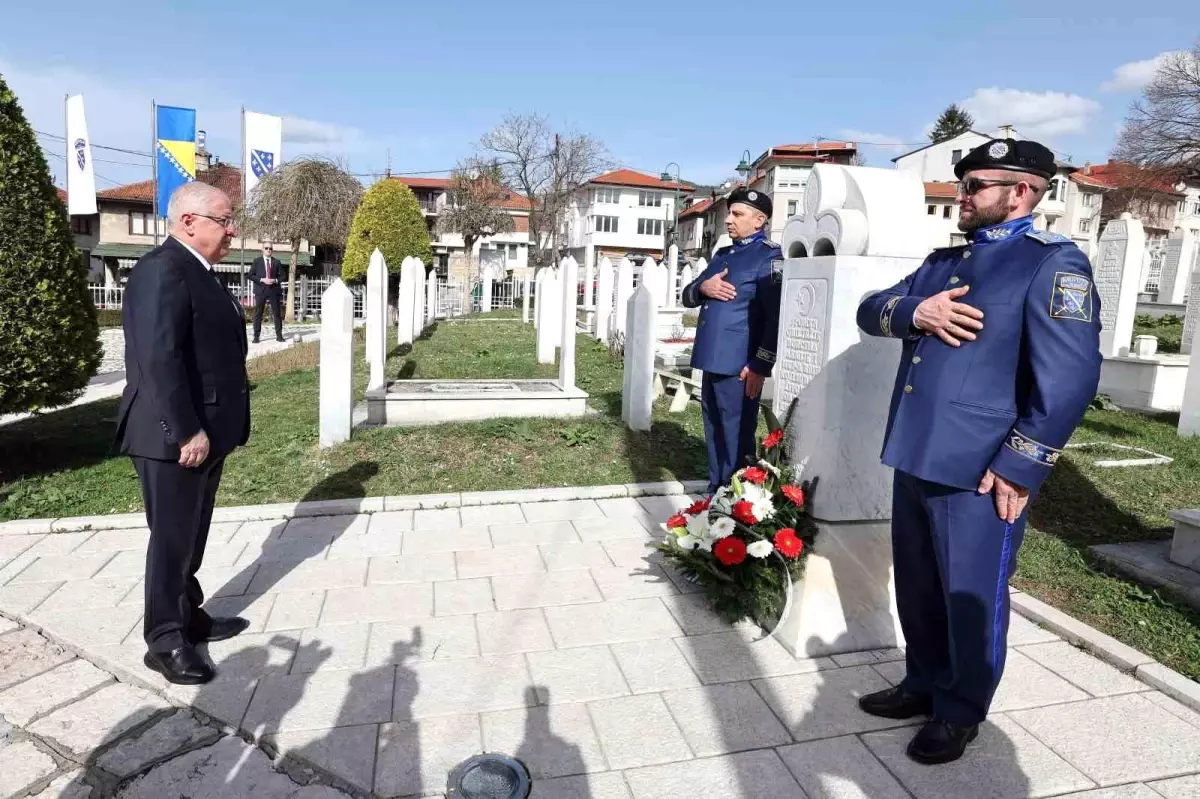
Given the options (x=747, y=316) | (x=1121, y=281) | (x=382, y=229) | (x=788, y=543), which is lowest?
(x=788, y=543)

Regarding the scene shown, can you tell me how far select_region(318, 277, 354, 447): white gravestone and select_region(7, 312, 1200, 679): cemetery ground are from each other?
0.22m

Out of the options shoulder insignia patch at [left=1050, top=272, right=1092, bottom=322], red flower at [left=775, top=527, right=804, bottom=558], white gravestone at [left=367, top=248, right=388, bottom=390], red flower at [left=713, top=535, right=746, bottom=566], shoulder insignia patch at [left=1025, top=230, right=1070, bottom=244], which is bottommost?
red flower at [left=713, top=535, right=746, bottom=566]

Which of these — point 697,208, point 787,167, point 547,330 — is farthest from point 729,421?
point 697,208

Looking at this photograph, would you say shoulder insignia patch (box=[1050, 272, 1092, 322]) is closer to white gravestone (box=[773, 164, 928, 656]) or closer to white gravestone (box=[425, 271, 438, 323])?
white gravestone (box=[773, 164, 928, 656])

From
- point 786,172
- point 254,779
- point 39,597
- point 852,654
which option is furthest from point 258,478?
point 786,172

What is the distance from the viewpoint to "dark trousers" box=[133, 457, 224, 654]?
9.55 ft

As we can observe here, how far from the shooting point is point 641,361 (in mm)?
7305

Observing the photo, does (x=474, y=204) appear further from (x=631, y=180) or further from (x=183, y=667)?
(x=183, y=667)

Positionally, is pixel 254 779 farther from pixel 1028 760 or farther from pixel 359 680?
pixel 1028 760

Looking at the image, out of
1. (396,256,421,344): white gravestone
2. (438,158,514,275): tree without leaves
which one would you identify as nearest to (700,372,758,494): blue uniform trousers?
(396,256,421,344): white gravestone

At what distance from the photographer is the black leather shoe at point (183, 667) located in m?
2.91

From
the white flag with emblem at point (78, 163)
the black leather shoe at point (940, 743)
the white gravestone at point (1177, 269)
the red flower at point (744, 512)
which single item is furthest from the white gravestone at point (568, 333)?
the white gravestone at point (1177, 269)

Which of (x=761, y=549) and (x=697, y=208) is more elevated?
(x=697, y=208)

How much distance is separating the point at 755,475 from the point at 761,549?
14.7 inches
